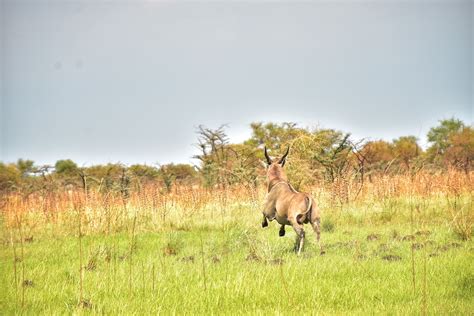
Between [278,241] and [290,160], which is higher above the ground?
[290,160]

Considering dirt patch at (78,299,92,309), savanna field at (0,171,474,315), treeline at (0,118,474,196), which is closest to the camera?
dirt patch at (78,299,92,309)

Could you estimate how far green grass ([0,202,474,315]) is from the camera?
534cm

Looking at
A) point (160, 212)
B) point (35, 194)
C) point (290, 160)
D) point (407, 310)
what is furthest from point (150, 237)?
point (35, 194)

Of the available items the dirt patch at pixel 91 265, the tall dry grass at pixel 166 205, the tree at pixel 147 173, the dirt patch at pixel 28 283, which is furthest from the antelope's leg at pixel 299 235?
the tree at pixel 147 173

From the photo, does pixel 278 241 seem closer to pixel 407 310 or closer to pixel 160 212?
pixel 160 212

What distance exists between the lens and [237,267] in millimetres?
7500

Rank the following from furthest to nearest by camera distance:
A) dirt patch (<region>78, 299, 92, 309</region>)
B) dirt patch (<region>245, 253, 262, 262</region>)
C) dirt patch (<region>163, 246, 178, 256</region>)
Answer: dirt patch (<region>163, 246, 178, 256</region>)
dirt patch (<region>245, 253, 262, 262</region>)
dirt patch (<region>78, 299, 92, 309</region>)

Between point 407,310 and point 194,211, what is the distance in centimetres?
919

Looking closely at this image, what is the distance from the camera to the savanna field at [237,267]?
17.8ft

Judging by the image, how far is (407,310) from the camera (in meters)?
4.91

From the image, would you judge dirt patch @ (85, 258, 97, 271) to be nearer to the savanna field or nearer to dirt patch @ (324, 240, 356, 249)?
the savanna field

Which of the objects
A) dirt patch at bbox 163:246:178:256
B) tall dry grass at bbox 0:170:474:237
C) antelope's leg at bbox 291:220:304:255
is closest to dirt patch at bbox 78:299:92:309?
dirt patch at bbox 163:246:178:256

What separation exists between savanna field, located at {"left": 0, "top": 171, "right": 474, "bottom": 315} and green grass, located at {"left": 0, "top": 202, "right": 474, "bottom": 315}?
22 mm

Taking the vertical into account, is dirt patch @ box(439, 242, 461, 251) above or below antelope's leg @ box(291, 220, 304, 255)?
below
